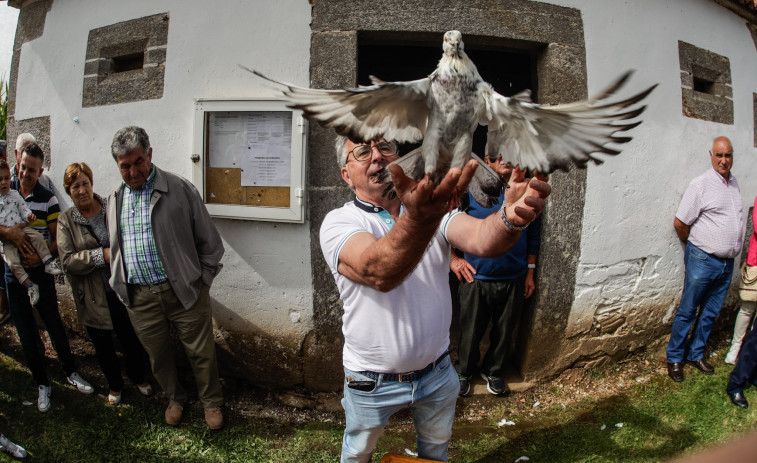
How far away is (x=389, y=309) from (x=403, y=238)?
52 centimetres

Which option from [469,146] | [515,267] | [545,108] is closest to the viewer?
[545,108]

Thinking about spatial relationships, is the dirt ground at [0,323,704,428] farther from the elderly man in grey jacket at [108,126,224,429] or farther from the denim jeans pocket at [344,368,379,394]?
the denim jeans pocket at [344,368,379,394]

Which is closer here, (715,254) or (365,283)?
(365,283)

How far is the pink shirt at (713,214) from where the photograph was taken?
3.79 m

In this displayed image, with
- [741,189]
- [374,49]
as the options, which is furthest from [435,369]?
[741,189]

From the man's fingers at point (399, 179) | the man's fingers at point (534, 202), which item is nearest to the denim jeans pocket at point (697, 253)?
the man's fingers at point (534, 202)

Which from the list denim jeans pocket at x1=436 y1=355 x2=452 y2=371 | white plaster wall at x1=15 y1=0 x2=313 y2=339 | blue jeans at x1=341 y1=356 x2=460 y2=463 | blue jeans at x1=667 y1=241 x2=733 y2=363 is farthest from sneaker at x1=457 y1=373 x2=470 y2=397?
blue jeans at x1=667 y1=241 x2=733 y2=363

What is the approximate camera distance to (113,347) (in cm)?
351

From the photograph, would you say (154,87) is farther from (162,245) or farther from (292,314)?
(292,314)

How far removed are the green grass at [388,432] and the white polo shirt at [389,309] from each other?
4.95ft

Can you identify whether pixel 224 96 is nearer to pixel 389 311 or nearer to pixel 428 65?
pixel 389 311

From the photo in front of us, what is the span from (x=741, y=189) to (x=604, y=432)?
124 inches

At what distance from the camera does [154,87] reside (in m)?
3.63

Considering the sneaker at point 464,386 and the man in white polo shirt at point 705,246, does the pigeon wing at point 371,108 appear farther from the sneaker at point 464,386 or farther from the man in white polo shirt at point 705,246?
the man in white polo shirt at point 705,246
